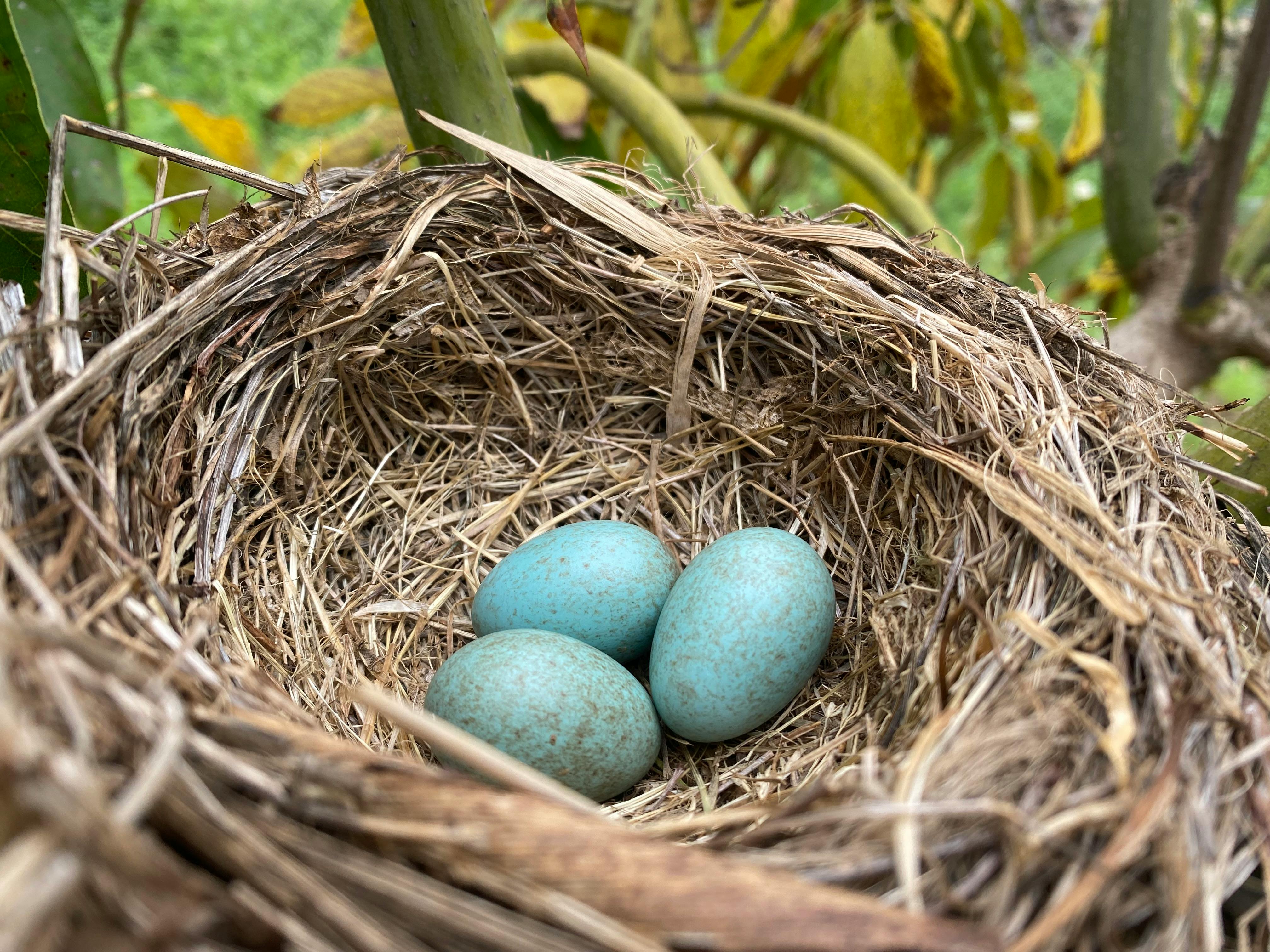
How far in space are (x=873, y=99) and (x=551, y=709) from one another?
1.71m

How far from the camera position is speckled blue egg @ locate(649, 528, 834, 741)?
114 centimetres

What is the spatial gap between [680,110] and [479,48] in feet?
3.17

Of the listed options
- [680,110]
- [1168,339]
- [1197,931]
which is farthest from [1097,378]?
[680,110]

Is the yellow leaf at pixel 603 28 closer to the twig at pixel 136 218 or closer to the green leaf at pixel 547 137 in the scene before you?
the green leaf at pixel 547 137

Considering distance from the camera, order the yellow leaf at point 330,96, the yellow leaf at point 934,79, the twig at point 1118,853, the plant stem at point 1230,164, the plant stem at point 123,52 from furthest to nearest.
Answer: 1. the yellow leaf at point 934,79
2. the yellow leaf at point 330,96
3. the plant stem at point 123,52
4. the plant stem at point 1230,164
5. the twig at point 1118,853

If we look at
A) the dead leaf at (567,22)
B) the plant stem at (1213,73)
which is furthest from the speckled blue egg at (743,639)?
the plant stem at (1213,73)

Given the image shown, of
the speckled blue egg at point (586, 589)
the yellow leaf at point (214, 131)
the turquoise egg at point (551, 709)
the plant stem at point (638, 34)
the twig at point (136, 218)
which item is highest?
the plant stem at point (638, 34)

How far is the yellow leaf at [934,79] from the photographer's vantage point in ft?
7.02

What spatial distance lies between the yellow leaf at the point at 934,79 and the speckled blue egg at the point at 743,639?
154 cm

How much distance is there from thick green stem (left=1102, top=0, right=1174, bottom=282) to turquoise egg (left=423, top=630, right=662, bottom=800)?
60.3 inches

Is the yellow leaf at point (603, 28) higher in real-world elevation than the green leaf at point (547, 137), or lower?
higher

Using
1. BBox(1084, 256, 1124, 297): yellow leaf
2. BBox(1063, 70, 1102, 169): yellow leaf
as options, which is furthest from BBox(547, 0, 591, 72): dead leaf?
BBox(1063, 70, 1102, 169): yellow leaf

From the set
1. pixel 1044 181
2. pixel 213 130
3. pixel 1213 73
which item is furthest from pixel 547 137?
pixel 1044 181

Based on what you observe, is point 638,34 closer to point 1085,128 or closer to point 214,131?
point 214,131
